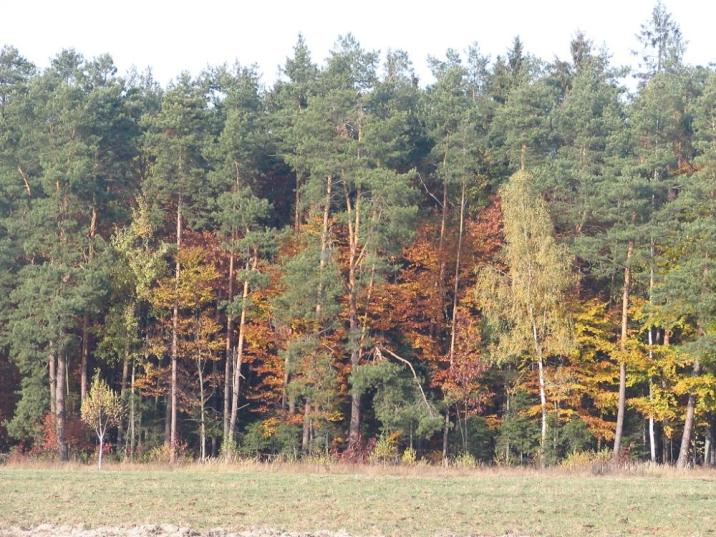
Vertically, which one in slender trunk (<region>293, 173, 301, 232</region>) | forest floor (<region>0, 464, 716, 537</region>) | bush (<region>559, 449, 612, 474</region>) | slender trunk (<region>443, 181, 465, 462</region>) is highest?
slender trunk (<region>293, 173, 301, 232</region>)

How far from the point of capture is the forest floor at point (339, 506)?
21.2m

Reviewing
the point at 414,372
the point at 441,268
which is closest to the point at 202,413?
the point at 414,372

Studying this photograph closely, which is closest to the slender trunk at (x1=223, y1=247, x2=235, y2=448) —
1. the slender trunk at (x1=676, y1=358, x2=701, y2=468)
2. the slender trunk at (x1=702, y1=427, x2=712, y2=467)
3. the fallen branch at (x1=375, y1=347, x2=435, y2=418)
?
the fallen branch at (x1=375, y1=347, x2=435, y2=418)

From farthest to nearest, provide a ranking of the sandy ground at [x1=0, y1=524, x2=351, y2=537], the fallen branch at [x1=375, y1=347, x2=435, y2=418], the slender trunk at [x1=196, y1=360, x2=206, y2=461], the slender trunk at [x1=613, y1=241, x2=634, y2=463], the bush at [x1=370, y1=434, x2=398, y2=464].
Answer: the slender trunk at [x1=196, y1=360, x2=206, y2=461]
the fallen branch at [x1=375, y1=347, x2=435, y2=418]
the slender trunk at [x1=613, y1=241, x2=634, y2=463]
the bush at [x1=370, y1=434, x2=398, y2=464]
the sandy ground at [x1=0, y1=524, x2=351, y2=537]

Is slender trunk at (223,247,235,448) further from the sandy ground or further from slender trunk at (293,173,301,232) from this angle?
the sandy ground

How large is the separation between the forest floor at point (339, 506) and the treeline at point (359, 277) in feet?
58.3

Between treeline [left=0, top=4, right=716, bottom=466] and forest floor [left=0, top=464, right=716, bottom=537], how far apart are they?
17767 mm

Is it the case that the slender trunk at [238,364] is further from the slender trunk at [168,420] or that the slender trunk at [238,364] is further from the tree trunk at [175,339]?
the slender trunk at [168,420]

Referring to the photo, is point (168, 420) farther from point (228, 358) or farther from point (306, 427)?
point (306, 427)

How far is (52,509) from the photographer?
23781 millimetres

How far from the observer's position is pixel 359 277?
56.1 meters

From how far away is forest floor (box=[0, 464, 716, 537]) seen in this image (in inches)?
837

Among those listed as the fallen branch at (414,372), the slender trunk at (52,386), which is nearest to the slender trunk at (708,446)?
the fallen branch at (414,372)

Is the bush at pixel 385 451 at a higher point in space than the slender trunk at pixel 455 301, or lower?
lower
